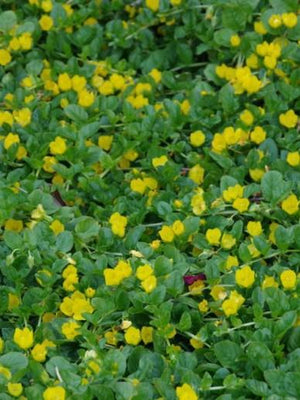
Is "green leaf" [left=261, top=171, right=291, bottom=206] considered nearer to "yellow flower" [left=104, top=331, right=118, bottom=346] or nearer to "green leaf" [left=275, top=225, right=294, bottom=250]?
"green leaf" [left=275, top=225, right=294, bottom=250]

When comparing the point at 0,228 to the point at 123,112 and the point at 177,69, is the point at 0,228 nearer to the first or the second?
the point at 123,112

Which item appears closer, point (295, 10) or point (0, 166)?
point (0, 166)

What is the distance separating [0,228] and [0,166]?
11.7 inches

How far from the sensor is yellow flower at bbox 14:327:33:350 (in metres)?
2.27

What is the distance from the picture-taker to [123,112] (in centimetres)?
309

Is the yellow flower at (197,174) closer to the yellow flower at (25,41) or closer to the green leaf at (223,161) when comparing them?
the green leaf at (223,161)

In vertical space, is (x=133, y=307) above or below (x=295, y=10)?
below

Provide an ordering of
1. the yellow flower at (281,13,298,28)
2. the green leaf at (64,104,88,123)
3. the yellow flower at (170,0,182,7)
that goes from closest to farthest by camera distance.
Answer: the green leaf at (64,104,88,123) → the yellow flower at (281,13,298,28) → the yellow flower at (170,0,182,7)

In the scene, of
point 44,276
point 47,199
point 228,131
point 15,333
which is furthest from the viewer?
point 228,131

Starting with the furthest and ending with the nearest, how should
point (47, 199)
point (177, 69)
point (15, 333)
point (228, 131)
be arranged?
point (177, 69) → point (228, 131) → point (47, 199) → point (15, 333)

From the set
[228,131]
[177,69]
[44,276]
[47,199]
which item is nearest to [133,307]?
[44,276]

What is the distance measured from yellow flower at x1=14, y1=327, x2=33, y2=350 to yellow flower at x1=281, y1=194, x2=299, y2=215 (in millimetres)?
791

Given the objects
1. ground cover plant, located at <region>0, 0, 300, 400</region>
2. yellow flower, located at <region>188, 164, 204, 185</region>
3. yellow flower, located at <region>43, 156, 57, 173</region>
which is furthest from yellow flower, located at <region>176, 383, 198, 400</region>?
yellow flower, located at <region>43, 156, 57, 173</region>

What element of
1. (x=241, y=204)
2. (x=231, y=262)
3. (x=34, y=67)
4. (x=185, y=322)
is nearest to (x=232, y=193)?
(x=241, y=204)
